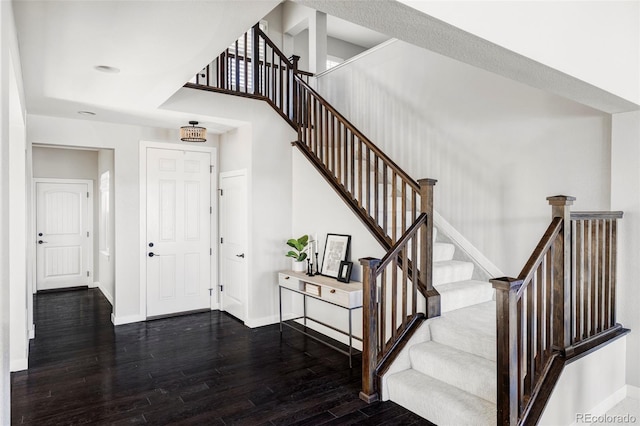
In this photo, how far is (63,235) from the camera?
7.64 meters

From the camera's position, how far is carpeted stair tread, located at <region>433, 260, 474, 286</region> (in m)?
4.06

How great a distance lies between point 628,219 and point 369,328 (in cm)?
214

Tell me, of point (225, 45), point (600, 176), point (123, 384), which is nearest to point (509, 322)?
point (600, 176)

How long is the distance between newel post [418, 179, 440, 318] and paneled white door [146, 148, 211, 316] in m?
3.47

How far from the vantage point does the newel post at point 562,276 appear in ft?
8.95

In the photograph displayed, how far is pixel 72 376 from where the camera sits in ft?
12.2

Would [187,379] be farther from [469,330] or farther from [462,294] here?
[462,294]

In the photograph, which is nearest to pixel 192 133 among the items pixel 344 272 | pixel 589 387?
pixel 344 272

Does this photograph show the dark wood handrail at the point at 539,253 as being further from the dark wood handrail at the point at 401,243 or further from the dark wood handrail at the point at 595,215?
the dark wood handrail at the point at 401,243

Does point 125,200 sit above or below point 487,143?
below

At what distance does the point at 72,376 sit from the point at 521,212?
14.4ft

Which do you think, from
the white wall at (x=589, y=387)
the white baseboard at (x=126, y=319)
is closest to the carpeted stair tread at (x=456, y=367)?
the white wall at (x=589, y=387)

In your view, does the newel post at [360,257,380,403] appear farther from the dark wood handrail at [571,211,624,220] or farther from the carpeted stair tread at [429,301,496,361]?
the dark wood handrail at [571,211,624,220]

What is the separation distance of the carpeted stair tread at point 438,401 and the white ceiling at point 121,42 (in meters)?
2.74
